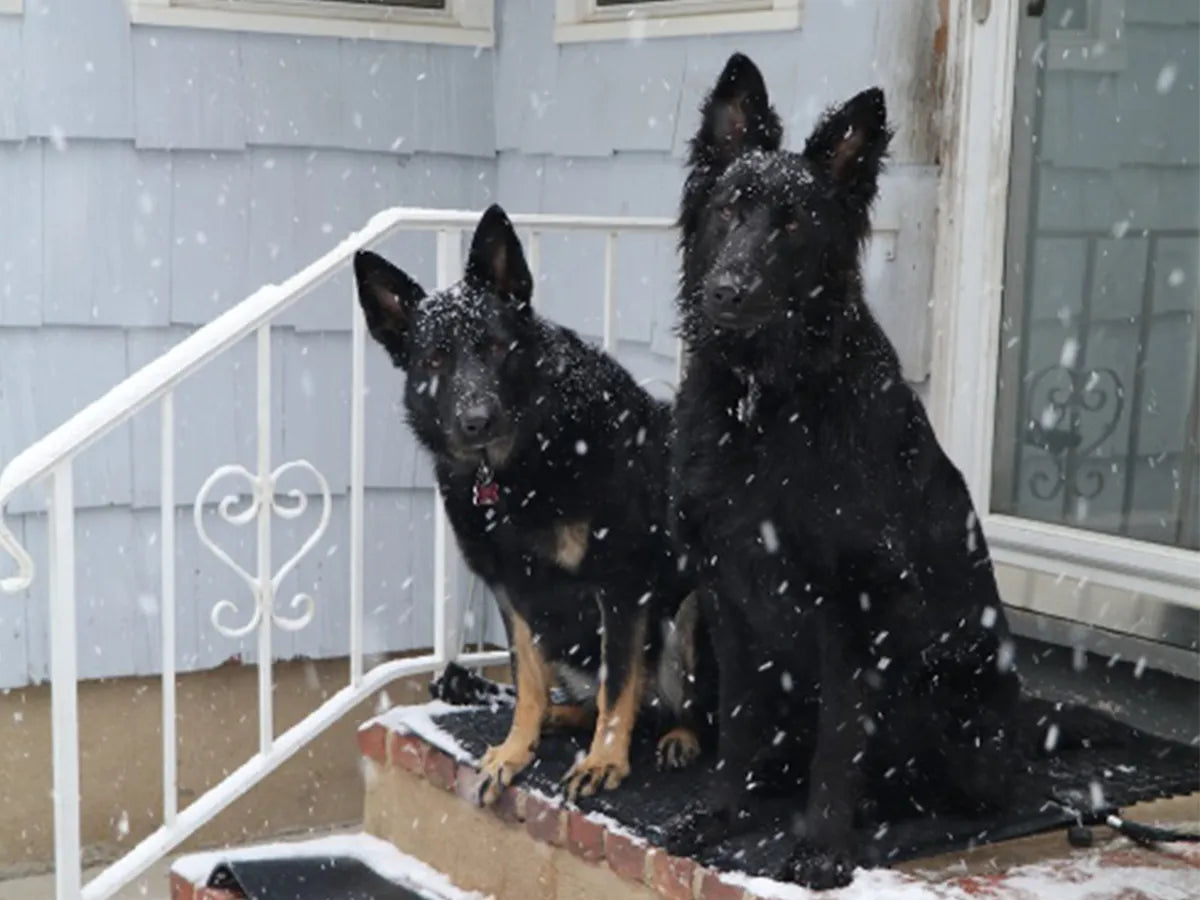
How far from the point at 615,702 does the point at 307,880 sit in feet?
2.81

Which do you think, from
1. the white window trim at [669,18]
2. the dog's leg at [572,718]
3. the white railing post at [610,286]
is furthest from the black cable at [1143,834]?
the white window trim at [669,18]

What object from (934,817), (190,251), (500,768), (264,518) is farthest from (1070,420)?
(190,251)

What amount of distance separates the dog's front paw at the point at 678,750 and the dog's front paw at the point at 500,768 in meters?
0.28

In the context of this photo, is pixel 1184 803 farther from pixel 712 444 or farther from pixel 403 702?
pixel 403 702

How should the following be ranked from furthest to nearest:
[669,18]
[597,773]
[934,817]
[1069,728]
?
[669,18], [1069,728], [597,773], [934,817]

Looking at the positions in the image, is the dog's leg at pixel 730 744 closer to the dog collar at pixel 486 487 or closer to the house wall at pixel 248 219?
the dog collar at pixel 486 487

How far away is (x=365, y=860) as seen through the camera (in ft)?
12.9

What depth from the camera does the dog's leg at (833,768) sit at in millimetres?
2973

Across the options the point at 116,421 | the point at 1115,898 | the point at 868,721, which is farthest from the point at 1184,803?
the point at 116,421

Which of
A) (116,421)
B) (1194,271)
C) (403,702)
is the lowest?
(403,702)

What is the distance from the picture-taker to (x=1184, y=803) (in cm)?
370

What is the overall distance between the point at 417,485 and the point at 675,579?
239cm

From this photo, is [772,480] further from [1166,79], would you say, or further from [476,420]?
[1166,79]

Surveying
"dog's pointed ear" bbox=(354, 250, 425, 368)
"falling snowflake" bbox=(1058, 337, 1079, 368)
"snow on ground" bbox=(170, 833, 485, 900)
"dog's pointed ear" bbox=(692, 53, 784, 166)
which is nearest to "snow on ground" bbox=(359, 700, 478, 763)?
"snow on ground" bbox=(170, 833, 485, 900)
